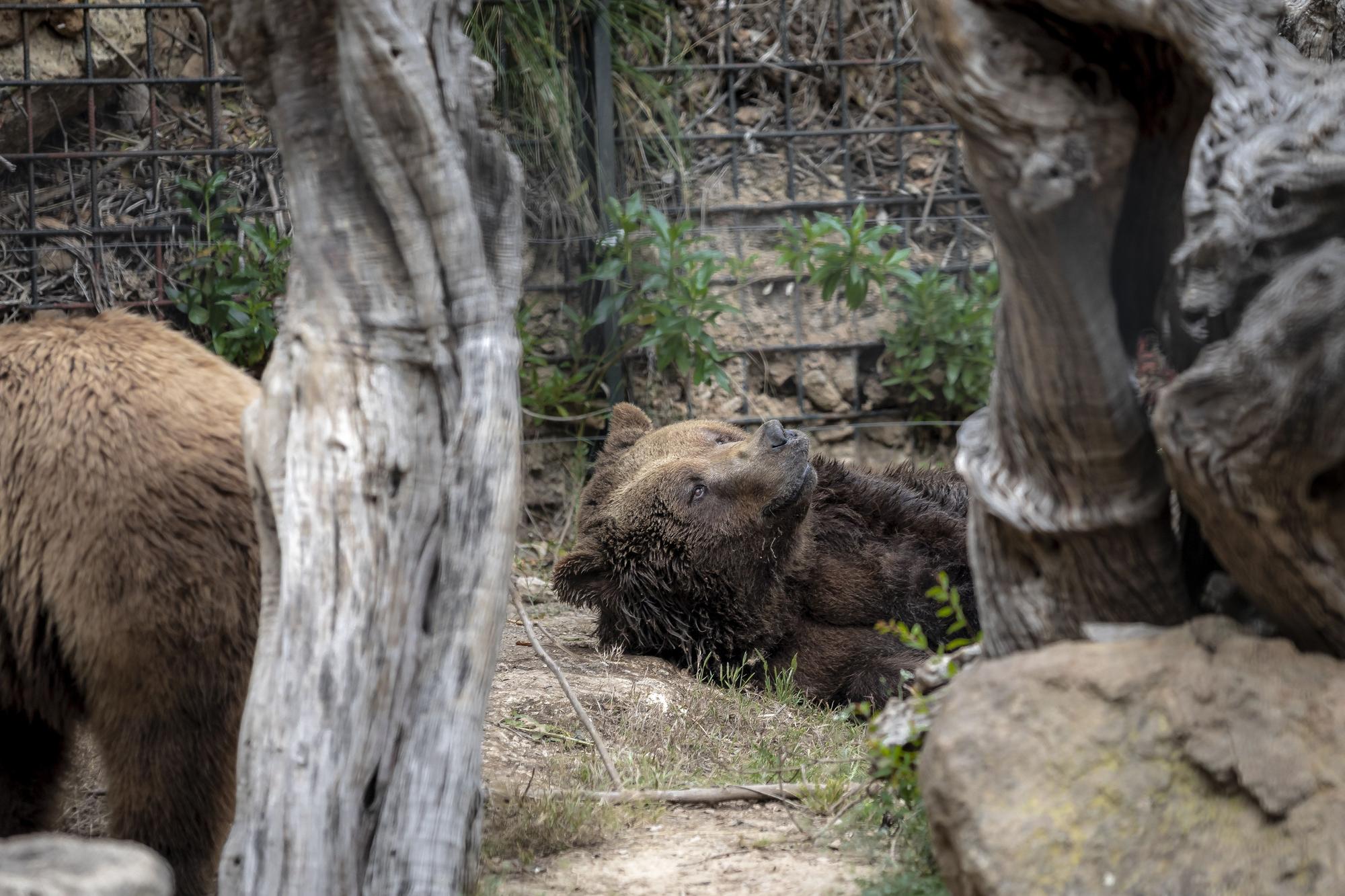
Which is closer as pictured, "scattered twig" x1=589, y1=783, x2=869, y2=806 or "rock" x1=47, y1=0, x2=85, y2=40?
"scattered twig" x1=589, y1=783, x2=869, y2=806

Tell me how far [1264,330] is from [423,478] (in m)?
1.63

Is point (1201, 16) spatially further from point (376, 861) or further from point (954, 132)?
point (954, 132)

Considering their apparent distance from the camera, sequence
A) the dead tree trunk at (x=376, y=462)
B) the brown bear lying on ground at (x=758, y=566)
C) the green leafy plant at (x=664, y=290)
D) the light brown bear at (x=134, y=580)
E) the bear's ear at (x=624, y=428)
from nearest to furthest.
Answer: the dead tree trunk at (x=376, y=462) < the light brown bear at (x=134, y=580) < the brown bear lying on ground at (x=758, y=566) < the bear's ear at (x=624, y=428) < the green leafy plant at (x=664, y=290)

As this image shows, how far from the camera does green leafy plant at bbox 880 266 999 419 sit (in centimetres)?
762

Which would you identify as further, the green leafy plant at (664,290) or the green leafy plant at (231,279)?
the green leafy plant at (664,290)

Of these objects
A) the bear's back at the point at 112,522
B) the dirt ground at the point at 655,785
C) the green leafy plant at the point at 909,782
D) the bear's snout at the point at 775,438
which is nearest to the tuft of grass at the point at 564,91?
the bear's snout at the point at 775,438

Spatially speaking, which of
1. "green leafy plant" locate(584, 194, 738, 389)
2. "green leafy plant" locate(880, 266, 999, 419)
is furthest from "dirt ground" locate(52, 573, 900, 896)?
"green leafy plant" locate(880, 266, 999, 419)

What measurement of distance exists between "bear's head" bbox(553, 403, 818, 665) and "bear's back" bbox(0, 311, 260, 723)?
261 cm

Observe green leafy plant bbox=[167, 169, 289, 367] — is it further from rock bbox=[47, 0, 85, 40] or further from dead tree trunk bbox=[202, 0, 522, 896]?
dead tree trunk bbox=[202, 0, 522, 896]

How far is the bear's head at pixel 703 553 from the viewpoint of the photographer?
5.38m

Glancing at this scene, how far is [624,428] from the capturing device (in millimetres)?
6375

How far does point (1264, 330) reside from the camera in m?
2.06

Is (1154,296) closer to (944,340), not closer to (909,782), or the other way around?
(909,782)

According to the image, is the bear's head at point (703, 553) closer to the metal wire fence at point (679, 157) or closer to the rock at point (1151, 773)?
the metal wire fence at point (679, 157)
